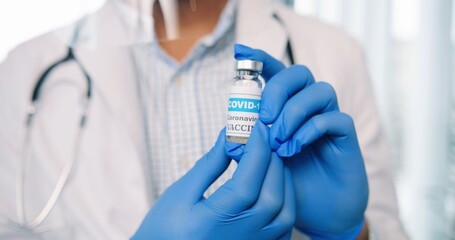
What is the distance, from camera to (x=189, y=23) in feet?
2.14

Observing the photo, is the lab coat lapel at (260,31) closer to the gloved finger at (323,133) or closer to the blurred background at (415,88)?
the gloved finger at (323,133)

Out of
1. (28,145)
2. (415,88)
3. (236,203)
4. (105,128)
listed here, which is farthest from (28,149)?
(415,88)

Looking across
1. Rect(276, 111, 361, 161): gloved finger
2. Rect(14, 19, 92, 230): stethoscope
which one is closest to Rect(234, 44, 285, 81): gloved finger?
Rect(276, 111, 361, 161): gloved finger

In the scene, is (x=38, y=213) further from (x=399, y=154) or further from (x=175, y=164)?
(x=399, y=154)

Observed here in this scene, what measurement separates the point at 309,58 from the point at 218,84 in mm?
192

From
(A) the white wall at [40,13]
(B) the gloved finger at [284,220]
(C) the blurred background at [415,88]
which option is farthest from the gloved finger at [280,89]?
(C) the blurred background at [415,88]

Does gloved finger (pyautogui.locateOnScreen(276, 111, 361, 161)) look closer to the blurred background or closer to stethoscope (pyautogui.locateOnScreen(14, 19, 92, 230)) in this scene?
stethoscope (pyautogui.locateOnScreen(14, 19, 92, 230))

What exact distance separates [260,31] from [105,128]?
342 mm

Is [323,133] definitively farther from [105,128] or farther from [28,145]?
[28,145]

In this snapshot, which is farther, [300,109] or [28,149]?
[28,149]

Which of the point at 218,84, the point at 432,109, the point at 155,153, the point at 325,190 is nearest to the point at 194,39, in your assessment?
the point at 218,84

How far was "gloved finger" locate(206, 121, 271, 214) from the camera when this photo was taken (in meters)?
0.48

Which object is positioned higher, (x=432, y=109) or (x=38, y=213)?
(x=38, y=213)

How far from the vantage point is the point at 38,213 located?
708 millimetres
